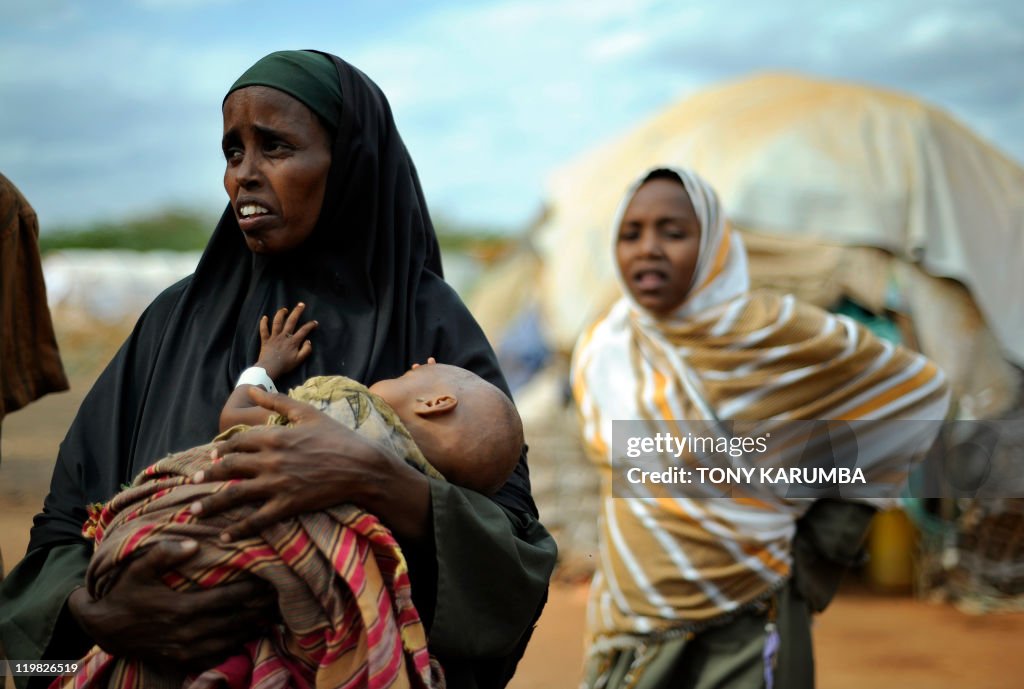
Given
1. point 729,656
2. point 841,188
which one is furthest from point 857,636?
point 729,656

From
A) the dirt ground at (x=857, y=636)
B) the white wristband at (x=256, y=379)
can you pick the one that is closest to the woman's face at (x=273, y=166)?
the white wristband at (x=256, y=379)

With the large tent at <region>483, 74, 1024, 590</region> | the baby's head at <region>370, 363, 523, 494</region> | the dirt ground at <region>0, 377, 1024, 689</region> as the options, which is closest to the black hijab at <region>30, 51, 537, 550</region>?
the baby's head at <region>370, 363, 523, 494</region>

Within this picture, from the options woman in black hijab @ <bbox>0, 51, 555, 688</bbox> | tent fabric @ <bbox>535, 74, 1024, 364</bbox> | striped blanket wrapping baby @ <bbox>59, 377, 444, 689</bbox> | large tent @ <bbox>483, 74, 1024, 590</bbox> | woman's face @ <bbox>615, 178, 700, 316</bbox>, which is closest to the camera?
striped blanket wrapping baby @ <bbox>59, 377, 444, 689</bbox>

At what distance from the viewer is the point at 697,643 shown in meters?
4.38

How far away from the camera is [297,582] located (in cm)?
183

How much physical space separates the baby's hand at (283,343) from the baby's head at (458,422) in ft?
0.66

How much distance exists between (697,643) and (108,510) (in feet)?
9.38

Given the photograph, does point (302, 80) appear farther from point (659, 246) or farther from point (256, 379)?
point (659, 246)

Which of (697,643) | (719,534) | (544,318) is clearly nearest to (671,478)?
(719,534)

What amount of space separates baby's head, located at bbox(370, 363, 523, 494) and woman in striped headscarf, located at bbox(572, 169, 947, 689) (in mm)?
2399

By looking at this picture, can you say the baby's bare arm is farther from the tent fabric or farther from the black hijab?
the tent fabric

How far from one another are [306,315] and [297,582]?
687 mm

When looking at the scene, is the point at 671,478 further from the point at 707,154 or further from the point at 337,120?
the point at 707,154

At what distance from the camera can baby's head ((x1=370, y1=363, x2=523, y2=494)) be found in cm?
209
